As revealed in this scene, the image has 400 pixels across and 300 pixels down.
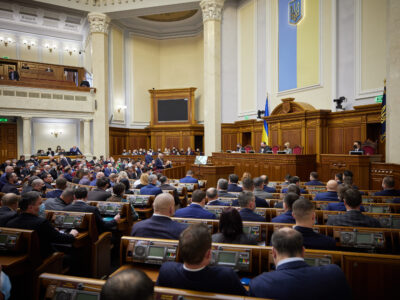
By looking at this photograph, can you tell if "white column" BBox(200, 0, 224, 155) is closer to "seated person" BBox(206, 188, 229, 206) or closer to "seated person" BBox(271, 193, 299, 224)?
"seated person" BBox(206, 188, 229, 206)

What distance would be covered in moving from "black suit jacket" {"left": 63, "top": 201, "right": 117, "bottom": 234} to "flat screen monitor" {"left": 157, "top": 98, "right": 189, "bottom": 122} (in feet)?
46.0

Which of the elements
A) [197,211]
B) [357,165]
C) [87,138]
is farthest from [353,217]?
[87,138]

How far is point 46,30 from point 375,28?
60.3ft

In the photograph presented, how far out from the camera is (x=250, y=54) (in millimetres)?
14328

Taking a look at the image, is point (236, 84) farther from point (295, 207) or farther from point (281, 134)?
point (295, 207)

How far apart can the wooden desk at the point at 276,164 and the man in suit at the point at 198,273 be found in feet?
25.5

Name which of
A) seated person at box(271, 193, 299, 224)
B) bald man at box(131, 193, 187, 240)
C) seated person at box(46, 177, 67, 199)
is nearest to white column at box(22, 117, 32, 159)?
seated person at box(46, 177, 67, 199)

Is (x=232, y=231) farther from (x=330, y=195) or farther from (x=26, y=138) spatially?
(x=26, y=138)

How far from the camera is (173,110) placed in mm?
17594

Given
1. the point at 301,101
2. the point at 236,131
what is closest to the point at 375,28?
the point at 301,101

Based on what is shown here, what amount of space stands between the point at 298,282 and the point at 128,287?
3.06ft

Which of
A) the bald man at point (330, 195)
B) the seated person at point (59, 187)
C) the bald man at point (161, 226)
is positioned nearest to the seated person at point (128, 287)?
the bald man at point (161, 226)

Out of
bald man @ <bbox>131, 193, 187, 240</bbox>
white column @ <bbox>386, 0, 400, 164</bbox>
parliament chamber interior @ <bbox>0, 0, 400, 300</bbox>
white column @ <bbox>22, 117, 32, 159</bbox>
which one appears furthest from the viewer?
white column @ <bbox>22, 117, 32, 159</bbox>

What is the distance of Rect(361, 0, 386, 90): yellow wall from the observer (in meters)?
8.98
